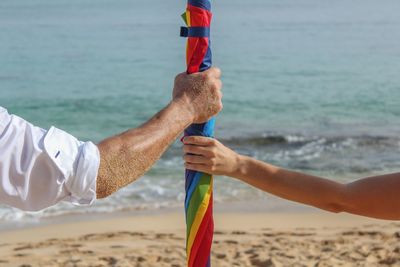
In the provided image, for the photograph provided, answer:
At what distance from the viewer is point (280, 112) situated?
630 inches

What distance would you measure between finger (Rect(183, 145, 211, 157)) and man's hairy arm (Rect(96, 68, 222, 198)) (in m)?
0.11

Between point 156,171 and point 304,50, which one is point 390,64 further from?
point 156,171

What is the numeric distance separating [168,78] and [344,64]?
5.14 m

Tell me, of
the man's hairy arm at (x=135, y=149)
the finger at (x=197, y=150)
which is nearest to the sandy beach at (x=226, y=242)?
the finger at (x=197, y=150)

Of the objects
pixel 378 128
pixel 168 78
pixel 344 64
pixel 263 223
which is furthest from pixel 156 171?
pixel 344 64

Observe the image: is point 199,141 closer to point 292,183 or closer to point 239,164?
point 239,164

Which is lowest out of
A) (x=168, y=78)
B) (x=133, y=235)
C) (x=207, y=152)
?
(x=133, y=235)

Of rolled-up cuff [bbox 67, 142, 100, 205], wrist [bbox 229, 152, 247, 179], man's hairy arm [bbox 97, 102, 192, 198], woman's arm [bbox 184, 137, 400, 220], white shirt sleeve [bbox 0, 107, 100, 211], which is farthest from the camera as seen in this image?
wrist [bbox 229, 152, 247, 179]

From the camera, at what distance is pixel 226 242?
7234 millimetres

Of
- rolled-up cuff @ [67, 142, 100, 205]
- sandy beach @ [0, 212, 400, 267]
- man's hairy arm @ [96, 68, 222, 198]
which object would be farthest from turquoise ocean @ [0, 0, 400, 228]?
rolled-up cuff @ [67, 142, 100, 205]

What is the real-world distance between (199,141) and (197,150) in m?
0.03

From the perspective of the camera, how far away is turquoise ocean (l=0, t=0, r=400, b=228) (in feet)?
36.8

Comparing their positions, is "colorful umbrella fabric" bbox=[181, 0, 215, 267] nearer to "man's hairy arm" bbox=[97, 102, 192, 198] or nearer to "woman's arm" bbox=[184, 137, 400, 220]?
"woman's arm" bbox=[184, 137, 400, 220]

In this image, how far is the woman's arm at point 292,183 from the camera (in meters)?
2.98
